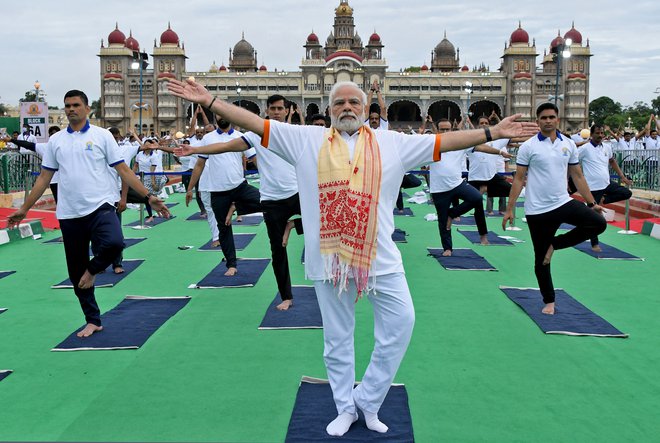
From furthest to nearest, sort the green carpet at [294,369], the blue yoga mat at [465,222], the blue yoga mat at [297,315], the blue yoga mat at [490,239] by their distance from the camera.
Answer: the blue yoga mat at [465,222], the blue yoga mat at [490,239], the blue yoga mat at [297,315], the green carpet at [294,369]

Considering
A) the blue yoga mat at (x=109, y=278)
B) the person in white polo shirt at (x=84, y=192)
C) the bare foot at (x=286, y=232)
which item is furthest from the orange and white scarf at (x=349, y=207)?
the blue yoga mat at (x=109, y=278)

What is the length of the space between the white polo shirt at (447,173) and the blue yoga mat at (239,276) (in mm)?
2572

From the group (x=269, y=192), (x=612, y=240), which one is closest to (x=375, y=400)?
(x=269, y=192)

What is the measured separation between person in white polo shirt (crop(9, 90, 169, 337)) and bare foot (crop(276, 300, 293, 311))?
4.95 ft

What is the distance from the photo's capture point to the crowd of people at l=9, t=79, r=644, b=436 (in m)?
3.44

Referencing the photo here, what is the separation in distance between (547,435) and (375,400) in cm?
92

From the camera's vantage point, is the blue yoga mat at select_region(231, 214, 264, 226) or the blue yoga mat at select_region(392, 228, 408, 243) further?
the blue yoga mat at select_region(231, 214, 264, 226)

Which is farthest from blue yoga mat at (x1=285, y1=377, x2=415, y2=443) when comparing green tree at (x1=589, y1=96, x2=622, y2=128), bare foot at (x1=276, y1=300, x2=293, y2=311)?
→ green tree at (x1=589, y1=96, x2=622, y2=128)

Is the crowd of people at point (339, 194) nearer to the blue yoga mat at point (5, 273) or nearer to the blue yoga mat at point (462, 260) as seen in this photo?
the blue yoga mat at point (462, 260)

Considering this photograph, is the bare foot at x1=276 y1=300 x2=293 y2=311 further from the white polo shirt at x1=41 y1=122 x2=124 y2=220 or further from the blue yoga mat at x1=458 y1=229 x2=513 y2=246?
the blue yoga mat at x1=458 y1=229 x2=513 y2=246

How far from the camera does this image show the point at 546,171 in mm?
6156

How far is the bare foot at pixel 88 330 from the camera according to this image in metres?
5.41

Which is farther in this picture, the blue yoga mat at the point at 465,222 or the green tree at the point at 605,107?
the green tree at the point at 605,107

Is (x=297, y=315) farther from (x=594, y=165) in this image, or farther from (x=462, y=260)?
(x=594, y=165)
